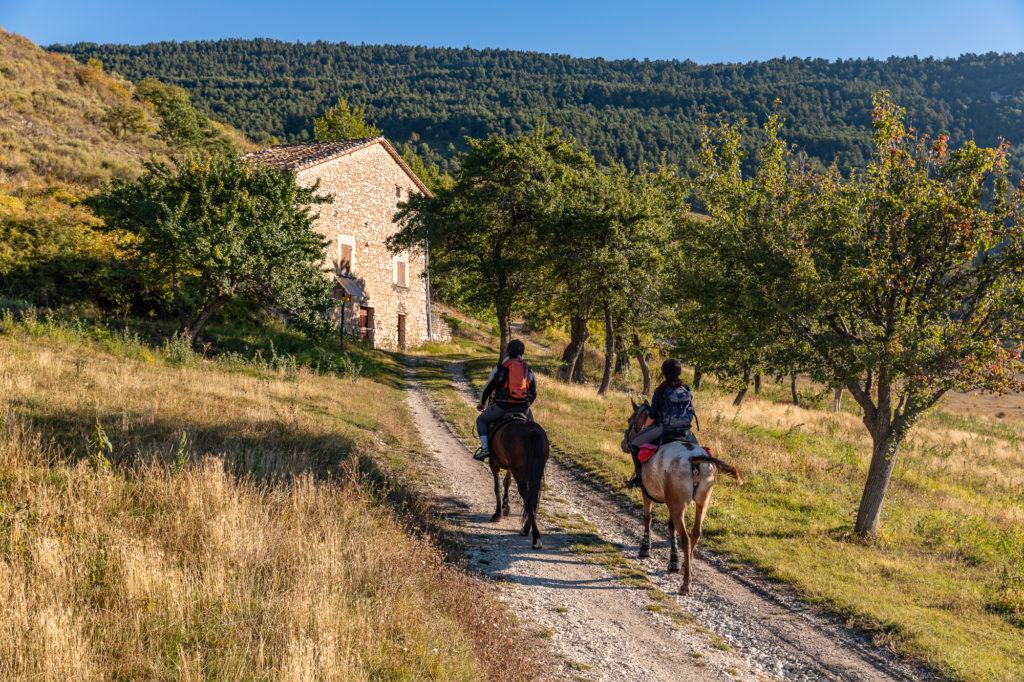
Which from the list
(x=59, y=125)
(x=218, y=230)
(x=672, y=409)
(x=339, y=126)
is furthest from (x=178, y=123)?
(x=672, y=409)

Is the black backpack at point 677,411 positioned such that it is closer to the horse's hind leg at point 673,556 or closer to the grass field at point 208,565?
the horse's hind leg at point 673,556

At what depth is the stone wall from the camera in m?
33.2

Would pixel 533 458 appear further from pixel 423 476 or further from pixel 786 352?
pixel 786 352

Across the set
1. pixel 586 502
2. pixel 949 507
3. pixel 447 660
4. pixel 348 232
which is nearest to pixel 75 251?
pixel 348 232

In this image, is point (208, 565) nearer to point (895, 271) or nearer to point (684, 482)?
point (684, 482)

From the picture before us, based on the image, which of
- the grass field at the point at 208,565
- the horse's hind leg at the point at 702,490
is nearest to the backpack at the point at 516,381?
the grass field at the point at 208,565

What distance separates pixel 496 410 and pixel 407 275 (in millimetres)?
30590

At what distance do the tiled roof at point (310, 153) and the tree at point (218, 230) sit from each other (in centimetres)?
1144

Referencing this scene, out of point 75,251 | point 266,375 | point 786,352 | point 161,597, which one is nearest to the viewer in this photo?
point 161,597

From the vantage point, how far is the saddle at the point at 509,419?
963cm

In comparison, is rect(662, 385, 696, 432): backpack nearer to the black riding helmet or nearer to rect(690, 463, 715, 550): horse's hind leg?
the black riding helmet

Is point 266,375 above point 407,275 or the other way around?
the other way around

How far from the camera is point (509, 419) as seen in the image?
32.0 feet

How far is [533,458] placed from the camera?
8.88 metres
